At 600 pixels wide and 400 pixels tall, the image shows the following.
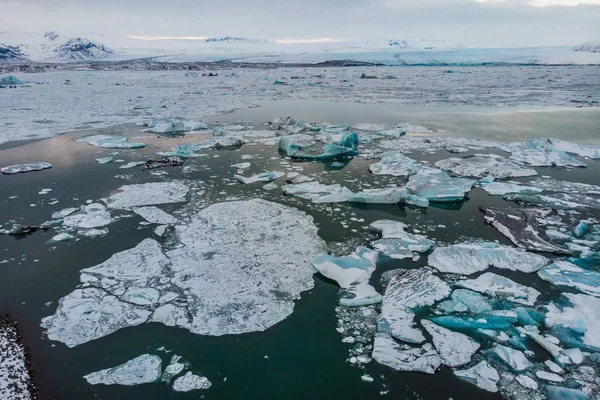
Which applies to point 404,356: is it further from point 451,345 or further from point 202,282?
point 202,282

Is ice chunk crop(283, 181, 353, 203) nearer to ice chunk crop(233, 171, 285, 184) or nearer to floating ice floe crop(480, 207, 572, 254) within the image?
ice chunk crop(233, 171, 285, 184)

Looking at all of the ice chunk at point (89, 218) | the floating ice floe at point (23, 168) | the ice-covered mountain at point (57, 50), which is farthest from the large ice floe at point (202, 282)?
the ice-covered mountain at point (57, 50)

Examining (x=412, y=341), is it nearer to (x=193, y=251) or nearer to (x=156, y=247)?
(x=193, y=251)

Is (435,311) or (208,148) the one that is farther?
(208,148)

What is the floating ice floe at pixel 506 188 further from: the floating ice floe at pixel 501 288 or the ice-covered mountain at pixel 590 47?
the ice-covered mountain at pixel 590 47

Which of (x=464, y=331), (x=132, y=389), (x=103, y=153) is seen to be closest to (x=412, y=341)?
(x=464, y=331)

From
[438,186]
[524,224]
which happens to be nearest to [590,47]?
[438,186]
